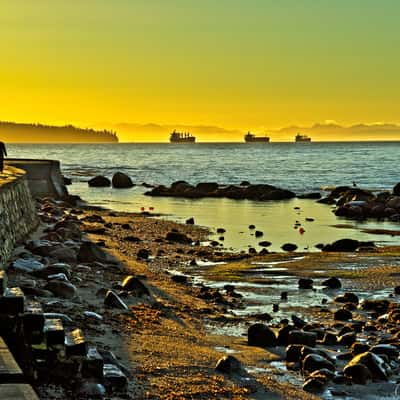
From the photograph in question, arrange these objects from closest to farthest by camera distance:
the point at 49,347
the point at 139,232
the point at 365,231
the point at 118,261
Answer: the point at 49,347 < the point at 118,261 < the point at 139,232 < the point at 365,231

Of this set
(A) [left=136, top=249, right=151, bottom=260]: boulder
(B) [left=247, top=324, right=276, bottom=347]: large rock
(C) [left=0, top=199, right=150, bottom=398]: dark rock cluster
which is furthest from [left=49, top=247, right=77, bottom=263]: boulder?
(B) [left=247, top=324, right=276, bottom=347]: large rock

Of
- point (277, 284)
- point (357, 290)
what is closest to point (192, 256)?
point (277, 284)

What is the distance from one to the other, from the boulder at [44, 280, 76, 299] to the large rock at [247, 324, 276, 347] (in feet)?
7.65

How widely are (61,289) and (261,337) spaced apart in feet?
8.57

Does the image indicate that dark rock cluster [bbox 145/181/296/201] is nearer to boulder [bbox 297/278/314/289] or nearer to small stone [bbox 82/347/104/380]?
boulder [bbox 297/278/314/289]

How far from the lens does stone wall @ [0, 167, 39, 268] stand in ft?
43.7

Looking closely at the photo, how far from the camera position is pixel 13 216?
51.2ft

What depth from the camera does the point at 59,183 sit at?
116 ft

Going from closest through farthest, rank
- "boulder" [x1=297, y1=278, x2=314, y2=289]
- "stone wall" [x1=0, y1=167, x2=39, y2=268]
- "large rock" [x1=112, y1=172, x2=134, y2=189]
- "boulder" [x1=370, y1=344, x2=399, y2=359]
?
1. "boulder" [x1=370, y1=344, x2=399, y2=359]
2. "stone wall" [x1=0, y1=167, x2=39, y2=268]
3. "boulder" [x1=297, y1=278, x2=314, y2=289]
4. "large rock" [x1=112, y1=172, x2=134, y2=189]

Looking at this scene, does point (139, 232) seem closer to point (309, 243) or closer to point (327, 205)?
point (309, 243)

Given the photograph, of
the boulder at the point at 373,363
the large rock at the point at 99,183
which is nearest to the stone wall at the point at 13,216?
the boulder at the point at 373,363

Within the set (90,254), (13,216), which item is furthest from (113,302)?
(13,216)

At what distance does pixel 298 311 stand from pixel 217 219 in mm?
17353

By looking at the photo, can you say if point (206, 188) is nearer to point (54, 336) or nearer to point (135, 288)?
point (135, 288)
